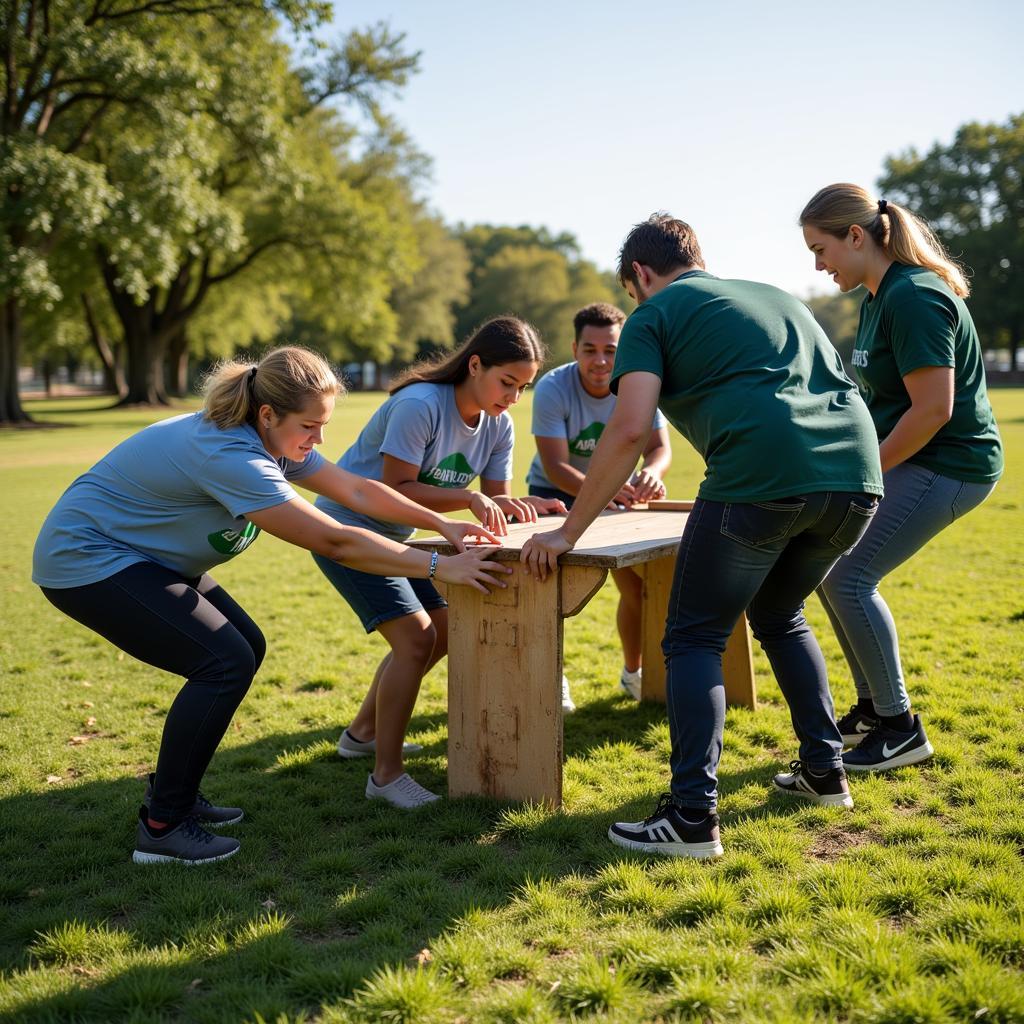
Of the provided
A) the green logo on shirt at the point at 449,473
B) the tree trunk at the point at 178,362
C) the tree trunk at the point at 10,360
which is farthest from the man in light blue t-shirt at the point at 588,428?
the tree trunk at the point at 178,362

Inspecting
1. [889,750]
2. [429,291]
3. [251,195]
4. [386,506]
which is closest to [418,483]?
[386,506]

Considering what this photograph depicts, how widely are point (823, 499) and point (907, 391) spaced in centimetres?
116

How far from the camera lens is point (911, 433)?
165 inches

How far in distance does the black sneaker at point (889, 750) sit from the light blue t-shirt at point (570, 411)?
82.6 inches

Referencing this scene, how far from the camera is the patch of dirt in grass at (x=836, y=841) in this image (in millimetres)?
3629

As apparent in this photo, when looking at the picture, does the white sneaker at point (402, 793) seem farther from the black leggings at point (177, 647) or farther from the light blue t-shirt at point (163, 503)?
the light blue t-shirt at point (163, 503)

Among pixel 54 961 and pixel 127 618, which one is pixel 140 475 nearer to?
pixel 127 618

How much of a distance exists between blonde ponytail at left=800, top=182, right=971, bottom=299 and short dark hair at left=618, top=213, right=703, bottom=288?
2.44 ft

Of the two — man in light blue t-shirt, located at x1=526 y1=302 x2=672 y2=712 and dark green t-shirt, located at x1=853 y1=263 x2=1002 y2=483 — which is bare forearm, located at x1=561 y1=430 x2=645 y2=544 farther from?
man in light blue t-shirt, located at x1=526 y1=302 x2=672 y2=712

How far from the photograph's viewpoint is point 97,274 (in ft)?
120

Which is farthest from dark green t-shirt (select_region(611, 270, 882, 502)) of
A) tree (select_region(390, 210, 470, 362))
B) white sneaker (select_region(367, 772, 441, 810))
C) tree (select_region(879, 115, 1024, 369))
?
tree (select_region(879, 115, 1024, 369))

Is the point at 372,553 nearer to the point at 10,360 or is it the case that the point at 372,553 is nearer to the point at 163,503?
the point at 163,503

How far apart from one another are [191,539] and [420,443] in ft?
3.86

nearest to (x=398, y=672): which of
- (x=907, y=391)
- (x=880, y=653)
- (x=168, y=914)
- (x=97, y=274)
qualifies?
(x=168, y=914)
